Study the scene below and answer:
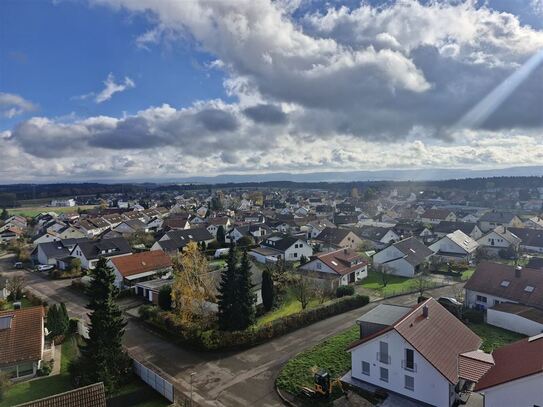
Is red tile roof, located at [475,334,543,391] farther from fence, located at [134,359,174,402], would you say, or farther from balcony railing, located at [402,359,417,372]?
fence, located at [134,359,174,402]

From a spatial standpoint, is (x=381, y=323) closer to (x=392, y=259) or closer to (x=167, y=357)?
(x=167, y=357)

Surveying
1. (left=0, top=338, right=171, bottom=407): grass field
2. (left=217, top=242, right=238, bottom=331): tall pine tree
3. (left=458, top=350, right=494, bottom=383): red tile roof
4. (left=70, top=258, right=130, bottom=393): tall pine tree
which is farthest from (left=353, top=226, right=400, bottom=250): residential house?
(left=70, top=258, right=130, bottom=393): tall pine tree

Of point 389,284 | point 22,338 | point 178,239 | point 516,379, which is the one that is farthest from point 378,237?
point 22,338

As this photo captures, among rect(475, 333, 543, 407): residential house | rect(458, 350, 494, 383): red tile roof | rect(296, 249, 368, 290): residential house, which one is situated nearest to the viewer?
rect(475, 333, 543, 407): residential house

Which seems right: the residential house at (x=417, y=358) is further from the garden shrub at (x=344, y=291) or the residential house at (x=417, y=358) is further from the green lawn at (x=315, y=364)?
the garden shrub at (x=344, y=291)

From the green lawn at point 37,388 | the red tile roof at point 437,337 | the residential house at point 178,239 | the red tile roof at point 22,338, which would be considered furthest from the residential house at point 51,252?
the red tile roof at point 437,337

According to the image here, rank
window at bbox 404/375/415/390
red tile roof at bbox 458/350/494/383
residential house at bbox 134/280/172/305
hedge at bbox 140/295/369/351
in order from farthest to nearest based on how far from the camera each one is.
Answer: residential house at bbox 134/280/172/305 → hedge at bbox 140/295/369/351 → window at bbox 404/375/415/390 → red tile roof at bbox 458/350/494/383
